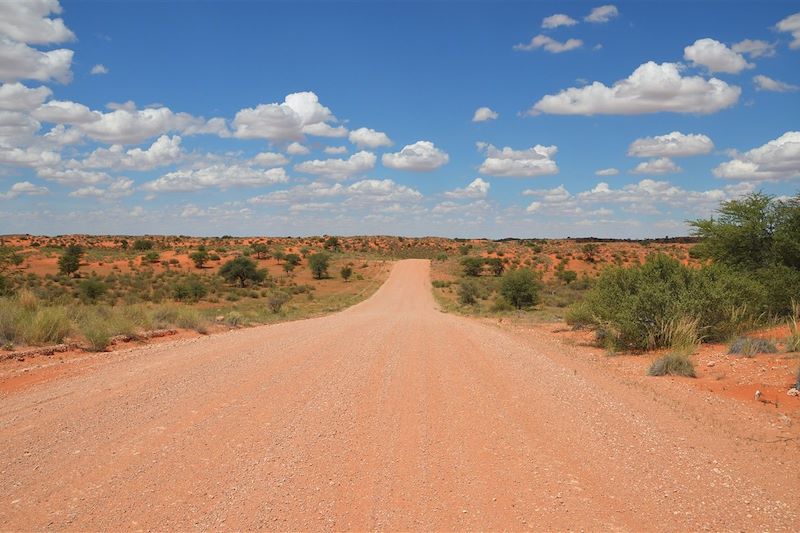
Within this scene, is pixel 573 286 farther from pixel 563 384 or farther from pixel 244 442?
pixel 244 442

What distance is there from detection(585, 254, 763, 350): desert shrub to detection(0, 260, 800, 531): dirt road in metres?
3.79

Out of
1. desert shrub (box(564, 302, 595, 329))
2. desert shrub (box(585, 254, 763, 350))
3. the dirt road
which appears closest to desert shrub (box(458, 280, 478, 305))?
desert shrub (box(564, 302, 595, 329))

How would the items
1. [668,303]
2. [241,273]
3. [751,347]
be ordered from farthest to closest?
1. [241,273]
2. [668,303]
3. [751,347]

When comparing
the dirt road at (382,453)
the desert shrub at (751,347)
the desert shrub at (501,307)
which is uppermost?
the desert shrub at (751,347)

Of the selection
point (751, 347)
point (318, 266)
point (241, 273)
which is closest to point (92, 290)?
point (241, 273)

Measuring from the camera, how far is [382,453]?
6.45 meters

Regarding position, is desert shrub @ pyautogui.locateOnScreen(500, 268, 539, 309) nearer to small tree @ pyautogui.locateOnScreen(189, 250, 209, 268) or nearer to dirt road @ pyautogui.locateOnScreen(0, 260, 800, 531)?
dirt road @ pyautogui.locateOnScreen(0, 260, 800, 531)

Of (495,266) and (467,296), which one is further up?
(495,266)

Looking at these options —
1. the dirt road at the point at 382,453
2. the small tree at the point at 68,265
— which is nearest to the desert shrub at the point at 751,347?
the dirt road at the point at 382,453

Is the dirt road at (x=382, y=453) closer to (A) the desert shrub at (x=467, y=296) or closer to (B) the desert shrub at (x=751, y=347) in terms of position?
(B) the desert shrub at (x=751, y=347)

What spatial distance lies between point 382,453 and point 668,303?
10.3 m

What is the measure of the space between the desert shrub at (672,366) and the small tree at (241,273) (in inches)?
1957

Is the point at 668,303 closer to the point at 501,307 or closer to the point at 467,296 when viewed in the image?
the point at 501,307

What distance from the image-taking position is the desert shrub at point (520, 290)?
38.8 meters
